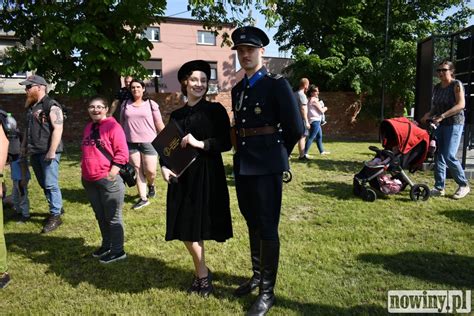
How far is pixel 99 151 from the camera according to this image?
3762 mm

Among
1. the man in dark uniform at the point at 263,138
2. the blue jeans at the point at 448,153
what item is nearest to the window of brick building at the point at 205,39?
the blue jeans at the point at 448,153

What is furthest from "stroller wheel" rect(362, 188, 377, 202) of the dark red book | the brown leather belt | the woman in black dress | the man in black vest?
the man in black vest

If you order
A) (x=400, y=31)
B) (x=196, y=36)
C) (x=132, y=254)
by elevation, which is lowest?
(x=132, y=254)

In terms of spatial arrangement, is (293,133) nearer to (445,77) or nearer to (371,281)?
(371,281)

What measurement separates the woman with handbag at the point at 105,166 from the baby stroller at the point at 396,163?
373 cm

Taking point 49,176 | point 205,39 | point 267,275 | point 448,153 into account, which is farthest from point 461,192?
point 205,39

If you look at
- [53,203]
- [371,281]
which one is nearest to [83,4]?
[53,203]

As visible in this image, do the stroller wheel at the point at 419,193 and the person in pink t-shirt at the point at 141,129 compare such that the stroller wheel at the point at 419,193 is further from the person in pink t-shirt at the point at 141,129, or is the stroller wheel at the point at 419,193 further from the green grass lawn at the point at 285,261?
the person in pink t-shirt at the point at 141,129

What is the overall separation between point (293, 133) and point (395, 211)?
3141mm

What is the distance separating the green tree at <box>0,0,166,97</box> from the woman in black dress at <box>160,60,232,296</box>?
6.40 meters

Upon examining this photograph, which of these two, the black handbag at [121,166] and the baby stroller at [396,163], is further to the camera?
the baby stroller at [396,163]

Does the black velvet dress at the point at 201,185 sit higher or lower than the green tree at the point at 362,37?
lower

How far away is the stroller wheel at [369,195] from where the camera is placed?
223 inches

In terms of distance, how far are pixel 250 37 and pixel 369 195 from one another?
151 inches
